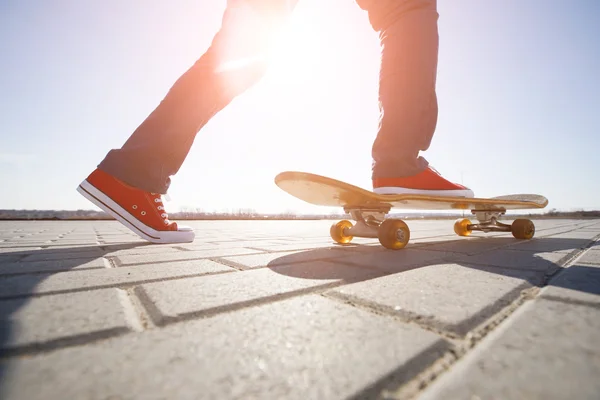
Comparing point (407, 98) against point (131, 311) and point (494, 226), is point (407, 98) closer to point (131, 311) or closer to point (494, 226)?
point (494, 226)

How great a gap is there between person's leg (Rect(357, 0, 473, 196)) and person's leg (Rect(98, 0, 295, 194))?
2.98 ft

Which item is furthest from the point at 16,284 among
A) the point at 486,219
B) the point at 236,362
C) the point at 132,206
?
the point at 486,219

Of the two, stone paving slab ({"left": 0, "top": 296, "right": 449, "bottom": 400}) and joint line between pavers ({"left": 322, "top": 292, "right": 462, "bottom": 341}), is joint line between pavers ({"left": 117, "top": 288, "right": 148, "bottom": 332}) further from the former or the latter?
A: joint line between pavers ({"left": 322, "top": 292, "right": 462, "bottom": 341})

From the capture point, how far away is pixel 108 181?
1925 mm

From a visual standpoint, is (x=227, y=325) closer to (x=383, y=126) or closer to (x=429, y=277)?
(x=429, y=277)

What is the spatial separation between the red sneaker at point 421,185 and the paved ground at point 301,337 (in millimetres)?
1094

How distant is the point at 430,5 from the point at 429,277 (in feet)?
6.56

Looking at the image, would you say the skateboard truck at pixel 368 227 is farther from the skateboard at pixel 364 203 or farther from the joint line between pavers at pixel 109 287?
the joint line between pavers at pixel 109 287

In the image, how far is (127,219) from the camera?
2004 millimetres

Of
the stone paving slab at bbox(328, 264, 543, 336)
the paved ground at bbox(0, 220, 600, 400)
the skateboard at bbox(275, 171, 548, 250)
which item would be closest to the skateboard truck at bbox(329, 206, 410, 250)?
the skateboard at bbox(275, 171, 548, 250)

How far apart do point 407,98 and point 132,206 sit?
203 centimetres

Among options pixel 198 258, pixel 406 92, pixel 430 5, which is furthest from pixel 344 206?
pixel 430 5

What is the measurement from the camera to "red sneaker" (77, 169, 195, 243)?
1907mm

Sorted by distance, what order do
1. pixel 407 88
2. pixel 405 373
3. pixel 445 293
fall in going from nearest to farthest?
pixel 405 373 → pixel 445 293 → pixel 407 88
